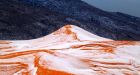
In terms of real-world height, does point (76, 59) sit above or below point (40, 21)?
below

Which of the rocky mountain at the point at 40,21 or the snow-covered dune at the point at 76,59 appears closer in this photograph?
the snow-covered dune at the point at 76,59

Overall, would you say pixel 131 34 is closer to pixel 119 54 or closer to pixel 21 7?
pixel 21 7

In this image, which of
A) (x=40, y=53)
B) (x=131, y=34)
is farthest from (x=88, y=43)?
(x=131, y=34)

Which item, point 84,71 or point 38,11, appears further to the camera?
point 38,11

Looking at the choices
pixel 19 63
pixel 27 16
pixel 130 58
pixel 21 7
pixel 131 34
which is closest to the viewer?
pixel 19 63

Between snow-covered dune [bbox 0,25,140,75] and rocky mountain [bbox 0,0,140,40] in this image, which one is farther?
rocky mountain [bbox 0,0,140,40]

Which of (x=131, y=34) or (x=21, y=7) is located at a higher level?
(x=21, y=7)

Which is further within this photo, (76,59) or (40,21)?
(40,21)

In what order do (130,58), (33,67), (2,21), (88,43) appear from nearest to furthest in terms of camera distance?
(33,67) < (130,58) < (88,43) < (2,21)
